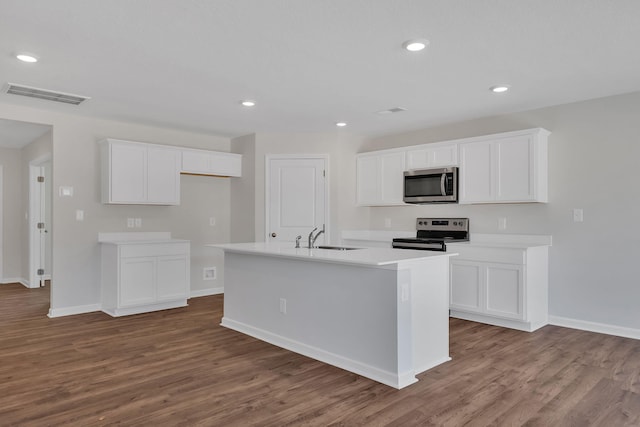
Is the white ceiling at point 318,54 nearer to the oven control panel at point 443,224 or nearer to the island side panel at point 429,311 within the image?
the oven control panel at point 443,224

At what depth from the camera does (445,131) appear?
546cm

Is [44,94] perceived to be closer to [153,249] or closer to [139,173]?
[139,173]

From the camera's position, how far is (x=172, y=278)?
521cm

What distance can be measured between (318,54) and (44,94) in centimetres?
286

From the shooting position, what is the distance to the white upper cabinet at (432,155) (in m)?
5.09

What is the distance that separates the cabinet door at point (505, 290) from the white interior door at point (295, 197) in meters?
2.33

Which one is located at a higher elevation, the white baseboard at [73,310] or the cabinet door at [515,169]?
the cabinet door at [515,169]

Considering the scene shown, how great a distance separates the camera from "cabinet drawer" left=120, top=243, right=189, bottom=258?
15.9 feet

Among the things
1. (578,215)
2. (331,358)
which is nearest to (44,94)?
(331,358)

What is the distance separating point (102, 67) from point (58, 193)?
2.20 metres

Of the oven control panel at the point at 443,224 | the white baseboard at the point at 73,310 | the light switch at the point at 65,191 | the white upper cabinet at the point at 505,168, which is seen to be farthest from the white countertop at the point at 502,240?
the light switch at the point at 65,191

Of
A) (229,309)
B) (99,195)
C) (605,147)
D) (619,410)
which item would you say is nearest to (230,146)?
(99,195)

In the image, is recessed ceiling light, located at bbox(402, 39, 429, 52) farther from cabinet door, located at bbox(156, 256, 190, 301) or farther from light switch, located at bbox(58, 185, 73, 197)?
light switch, located at bbox(58, 185, 73, 197)

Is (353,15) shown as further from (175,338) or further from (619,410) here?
(175,338)
